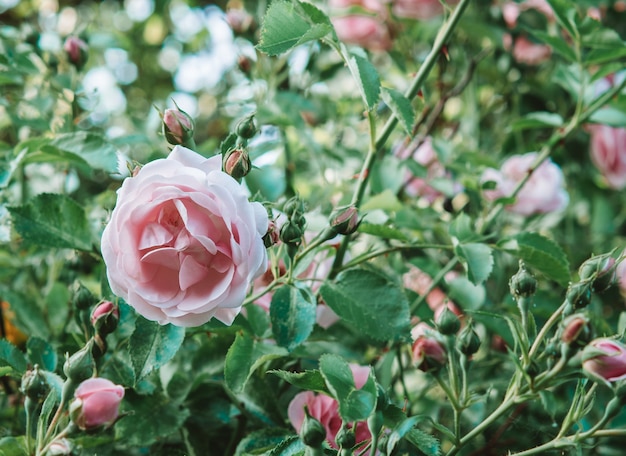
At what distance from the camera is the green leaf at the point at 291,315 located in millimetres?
573

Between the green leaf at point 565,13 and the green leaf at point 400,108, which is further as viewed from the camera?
the green leaf at point 565,13

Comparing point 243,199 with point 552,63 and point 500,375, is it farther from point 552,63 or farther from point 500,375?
point 552,63

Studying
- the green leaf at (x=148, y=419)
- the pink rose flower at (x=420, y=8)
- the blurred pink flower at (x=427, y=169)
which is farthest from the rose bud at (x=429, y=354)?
the pink rose flower at (x=420, y=8)

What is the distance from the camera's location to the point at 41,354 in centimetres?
61

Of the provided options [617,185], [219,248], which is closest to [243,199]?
[219,248]

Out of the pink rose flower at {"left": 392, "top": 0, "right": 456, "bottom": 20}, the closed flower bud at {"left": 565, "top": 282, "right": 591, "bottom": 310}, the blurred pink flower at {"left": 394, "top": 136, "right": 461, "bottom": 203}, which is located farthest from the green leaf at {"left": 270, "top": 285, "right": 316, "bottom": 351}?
the pink rose flower at {"left": 392, "top": 0, "right": 456, "bottom": 20}

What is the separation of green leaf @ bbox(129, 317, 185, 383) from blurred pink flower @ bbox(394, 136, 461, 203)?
1.70 feet

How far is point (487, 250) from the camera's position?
65 cm

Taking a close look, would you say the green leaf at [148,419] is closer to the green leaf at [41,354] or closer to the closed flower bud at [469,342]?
the green leaf at [41,354]

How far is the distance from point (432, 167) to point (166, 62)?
101cm

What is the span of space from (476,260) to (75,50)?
0.56m

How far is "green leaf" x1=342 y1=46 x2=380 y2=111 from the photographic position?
0.57m

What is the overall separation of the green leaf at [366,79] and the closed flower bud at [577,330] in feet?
0.75

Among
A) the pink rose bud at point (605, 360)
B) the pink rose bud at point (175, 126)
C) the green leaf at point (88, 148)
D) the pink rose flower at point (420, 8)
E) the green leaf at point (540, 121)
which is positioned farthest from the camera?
the pink rose flower at point (420, 8)
